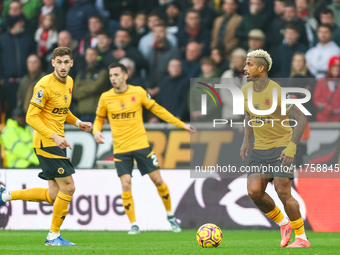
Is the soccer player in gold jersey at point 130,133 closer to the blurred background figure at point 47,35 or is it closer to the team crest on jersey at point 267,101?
the team crest on jersey at point 267,101

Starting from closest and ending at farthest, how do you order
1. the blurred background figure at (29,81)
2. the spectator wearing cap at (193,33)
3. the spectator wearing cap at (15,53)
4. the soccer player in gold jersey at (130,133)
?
1. the soccer player in gold jersey at (130,133)
2. the spectator wearing cap at (193,33)
3. the blurred background figure at (29,81)
4. the spectator wearing cap at (15,53)

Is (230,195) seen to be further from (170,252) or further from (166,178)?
(170,252)

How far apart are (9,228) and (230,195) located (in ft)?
12.8

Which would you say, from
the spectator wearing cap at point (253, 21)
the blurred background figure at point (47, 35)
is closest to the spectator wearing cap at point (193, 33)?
the spectator wearing cap at point (253, 21)

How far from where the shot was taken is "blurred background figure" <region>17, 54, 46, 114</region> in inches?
506

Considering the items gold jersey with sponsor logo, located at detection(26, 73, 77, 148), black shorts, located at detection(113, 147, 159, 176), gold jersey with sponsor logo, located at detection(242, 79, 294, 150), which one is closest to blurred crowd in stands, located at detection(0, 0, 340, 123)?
black shorts, located at detection(113, 147, 159, 176)

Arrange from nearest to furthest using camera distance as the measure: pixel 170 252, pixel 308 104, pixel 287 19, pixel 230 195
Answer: pixel 170 252 → pixel 230 195 → pixel 308 104 → pixel 287 19

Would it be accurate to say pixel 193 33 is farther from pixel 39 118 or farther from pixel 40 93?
pixel 39 118

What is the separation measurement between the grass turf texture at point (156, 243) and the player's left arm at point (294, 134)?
101cm

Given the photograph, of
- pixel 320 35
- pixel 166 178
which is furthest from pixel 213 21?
pixel 166 178

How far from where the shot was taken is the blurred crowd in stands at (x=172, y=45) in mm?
11359

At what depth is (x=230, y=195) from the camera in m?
9.88

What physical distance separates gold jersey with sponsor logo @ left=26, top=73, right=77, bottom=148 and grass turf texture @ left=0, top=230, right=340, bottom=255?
54.0 inches

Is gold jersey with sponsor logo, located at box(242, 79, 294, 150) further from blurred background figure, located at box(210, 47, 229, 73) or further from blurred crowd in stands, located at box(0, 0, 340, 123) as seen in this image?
blurred background figure, located at box(210, 47, 229, 73)
